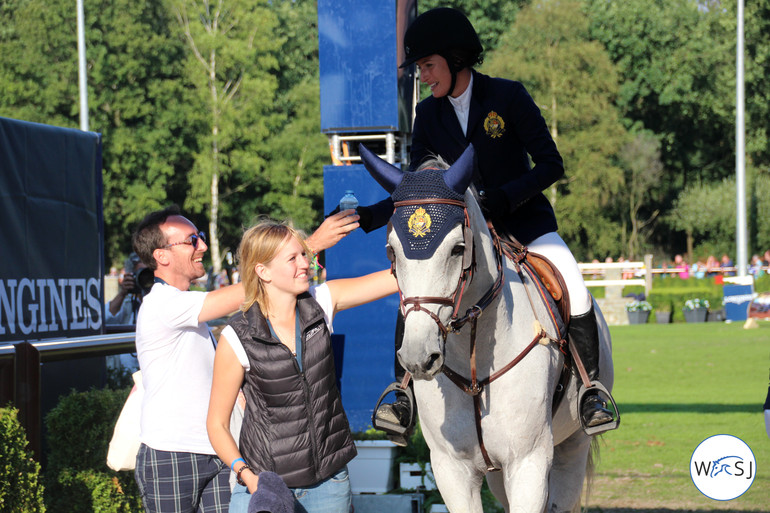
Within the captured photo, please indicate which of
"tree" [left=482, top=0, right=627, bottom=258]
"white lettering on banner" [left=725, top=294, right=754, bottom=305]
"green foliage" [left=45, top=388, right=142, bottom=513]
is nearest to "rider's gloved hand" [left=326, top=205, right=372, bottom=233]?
"green foliage" [left=45, top=388, right=142, bottom=513]

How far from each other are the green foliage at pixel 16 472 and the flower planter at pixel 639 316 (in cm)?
2852

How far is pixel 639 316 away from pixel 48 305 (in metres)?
27.2

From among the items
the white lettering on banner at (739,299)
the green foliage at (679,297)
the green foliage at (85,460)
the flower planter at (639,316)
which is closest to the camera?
the green foliage at (85,460)

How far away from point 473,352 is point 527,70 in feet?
149

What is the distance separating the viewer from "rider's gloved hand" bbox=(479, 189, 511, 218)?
12.3 feet

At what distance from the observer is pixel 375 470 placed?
6.80m

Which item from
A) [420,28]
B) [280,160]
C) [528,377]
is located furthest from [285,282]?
[280,160]

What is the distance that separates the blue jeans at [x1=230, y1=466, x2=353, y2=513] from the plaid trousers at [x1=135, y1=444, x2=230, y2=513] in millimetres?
577

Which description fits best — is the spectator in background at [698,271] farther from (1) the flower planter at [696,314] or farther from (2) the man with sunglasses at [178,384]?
(2) the man with sunglasses at [178,384]

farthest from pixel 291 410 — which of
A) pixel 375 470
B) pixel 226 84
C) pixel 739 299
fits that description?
pixel 226 84

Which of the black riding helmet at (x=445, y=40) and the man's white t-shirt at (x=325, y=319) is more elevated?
the black riding helmet at (x=445, y=40)

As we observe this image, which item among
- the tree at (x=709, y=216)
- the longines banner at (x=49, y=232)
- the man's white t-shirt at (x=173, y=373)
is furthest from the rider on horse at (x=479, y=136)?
the tree at (x=709, y=216)

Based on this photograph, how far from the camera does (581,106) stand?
47.9 meters

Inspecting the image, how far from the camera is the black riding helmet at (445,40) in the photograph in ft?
13.5
